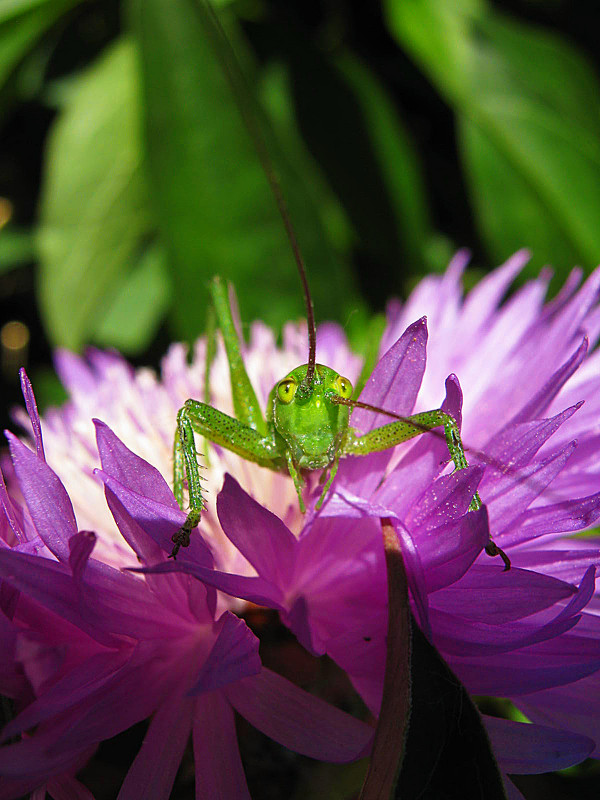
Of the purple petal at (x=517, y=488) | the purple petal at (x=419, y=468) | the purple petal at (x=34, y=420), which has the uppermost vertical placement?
the purple petal at (x=34, y=420)

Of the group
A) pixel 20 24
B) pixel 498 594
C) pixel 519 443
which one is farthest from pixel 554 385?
pixel 20 24

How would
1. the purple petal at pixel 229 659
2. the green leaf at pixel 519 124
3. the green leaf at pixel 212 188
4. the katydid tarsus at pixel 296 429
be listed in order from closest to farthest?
the purple petal at pixel 229 659 < the katydid tarsus at pixel 296 429 < the green leaf at pixel 212 188 < the green leaf at pixel 519 124

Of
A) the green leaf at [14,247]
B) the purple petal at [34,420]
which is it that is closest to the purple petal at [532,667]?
the purple petal at [34,420]

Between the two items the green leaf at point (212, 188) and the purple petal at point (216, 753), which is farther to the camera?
the green leaf at point (212, 188)

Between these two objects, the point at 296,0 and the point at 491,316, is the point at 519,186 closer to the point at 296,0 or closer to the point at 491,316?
the point at 491,316

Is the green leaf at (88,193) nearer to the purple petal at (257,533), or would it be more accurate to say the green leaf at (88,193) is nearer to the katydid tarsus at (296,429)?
the katydid tarsus at (296,429)
